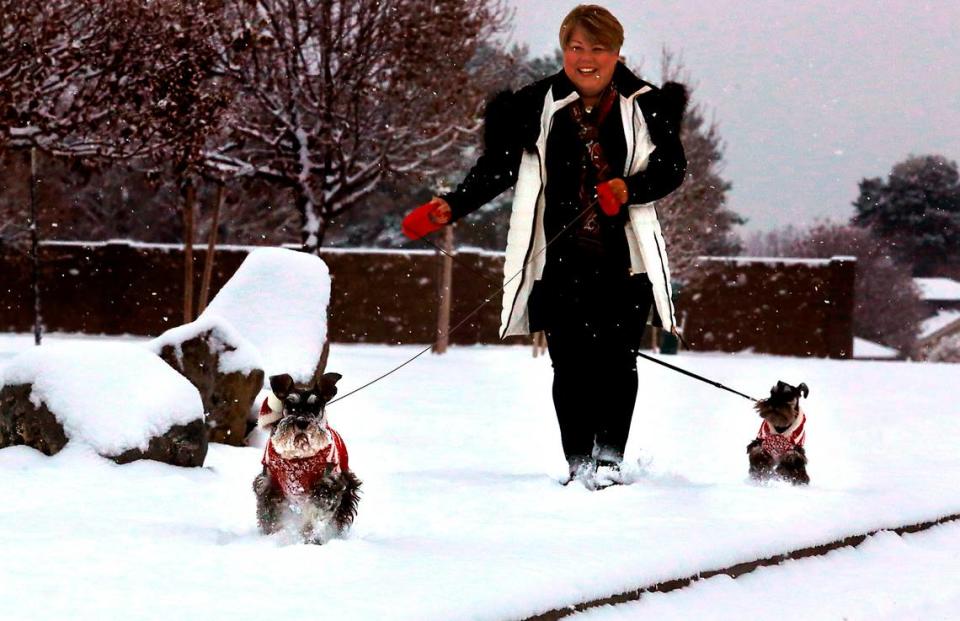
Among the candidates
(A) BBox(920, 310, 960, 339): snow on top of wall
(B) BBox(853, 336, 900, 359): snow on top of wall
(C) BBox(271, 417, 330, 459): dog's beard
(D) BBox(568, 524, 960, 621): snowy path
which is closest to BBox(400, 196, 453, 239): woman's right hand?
(C) BBox(271, 417, 330, 459): dog's beard

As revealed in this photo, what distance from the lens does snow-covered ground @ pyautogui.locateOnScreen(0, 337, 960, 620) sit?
3818mm

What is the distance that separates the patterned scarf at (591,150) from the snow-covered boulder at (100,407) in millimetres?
2500

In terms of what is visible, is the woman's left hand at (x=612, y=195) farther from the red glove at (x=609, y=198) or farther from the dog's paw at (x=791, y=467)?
the dog's paw at (x=791, y=467)

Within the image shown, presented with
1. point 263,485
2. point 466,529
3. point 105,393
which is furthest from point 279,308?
point 263,485

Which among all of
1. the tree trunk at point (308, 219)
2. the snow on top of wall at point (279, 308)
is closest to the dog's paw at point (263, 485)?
the snow on top of wall at point (279, 308)

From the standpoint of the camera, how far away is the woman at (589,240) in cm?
613

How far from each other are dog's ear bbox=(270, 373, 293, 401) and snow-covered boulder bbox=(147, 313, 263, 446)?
340cm

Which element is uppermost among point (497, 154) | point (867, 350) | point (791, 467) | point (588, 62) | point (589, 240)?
point (588, 62)

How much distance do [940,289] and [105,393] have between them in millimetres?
57403

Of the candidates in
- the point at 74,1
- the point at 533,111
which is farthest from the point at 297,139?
the point at 533,111

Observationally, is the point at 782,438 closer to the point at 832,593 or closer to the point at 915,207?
the point at 832,593

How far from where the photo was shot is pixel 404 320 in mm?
23859

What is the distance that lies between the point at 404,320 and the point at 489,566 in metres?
19.7

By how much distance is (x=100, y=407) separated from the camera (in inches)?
258
